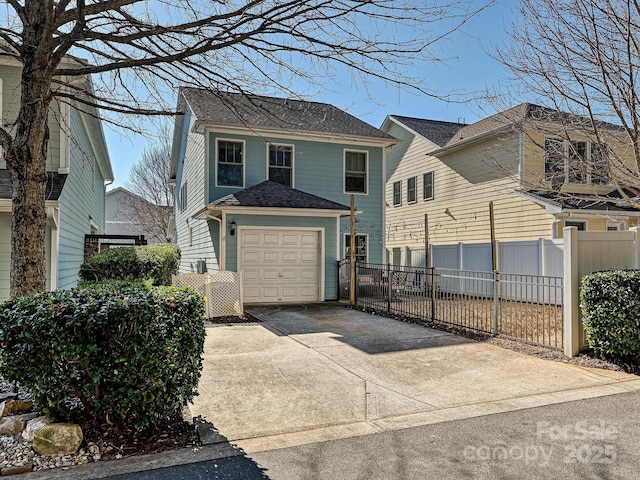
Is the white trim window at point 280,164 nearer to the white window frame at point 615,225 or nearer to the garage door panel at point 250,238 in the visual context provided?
the garage door panel at point 250,238

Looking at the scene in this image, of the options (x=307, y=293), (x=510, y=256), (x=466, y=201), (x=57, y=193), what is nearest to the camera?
(x=57, y=193)

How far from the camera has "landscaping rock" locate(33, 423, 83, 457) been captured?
3.24 m

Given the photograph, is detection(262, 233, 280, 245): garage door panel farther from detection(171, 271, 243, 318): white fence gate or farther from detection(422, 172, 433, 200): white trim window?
detection(422, 172, 433, 200): white trim window

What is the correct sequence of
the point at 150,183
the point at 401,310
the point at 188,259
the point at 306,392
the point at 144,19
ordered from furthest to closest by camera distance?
the point at 150,183
the point at 188,259
the point at 401,310
the point at 144,19
the point at 306,392

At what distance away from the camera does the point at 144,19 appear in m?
5.48

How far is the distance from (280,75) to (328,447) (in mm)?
4343

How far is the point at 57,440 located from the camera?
10.7ft

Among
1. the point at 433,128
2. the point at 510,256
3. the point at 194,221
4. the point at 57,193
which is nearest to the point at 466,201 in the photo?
the point at 510,256

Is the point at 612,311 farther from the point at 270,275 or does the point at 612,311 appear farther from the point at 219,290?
the point at 270,275

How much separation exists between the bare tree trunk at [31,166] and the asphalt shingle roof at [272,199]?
21.5 ft

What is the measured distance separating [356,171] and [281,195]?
3.47m

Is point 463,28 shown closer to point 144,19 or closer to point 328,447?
point 144,19

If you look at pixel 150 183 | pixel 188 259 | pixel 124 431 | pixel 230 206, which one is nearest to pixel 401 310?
pixel 230 206

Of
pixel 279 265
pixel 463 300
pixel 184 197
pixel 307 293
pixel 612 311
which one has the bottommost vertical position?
pixel 307 293
